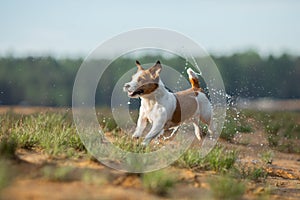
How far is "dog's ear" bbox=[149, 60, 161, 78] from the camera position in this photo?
9.20 metres

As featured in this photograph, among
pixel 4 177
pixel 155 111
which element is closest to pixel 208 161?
pixel 155 111

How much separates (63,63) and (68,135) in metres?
37.9

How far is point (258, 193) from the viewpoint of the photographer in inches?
316

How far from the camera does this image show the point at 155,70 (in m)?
9.24

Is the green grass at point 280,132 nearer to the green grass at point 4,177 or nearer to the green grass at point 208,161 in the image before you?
the green grass at point 208,161

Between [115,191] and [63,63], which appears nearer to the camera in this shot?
[115,191]

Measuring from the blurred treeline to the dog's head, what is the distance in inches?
1024

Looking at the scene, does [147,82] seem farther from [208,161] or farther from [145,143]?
[208,161]

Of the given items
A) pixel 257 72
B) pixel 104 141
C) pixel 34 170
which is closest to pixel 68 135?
pixel 104 141

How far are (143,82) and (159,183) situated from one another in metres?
2.41

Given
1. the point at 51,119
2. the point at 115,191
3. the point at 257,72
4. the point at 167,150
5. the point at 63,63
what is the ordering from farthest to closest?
1. the point at 257,72
2. the point at 63,63
3. the point at 51,119
4. the point at 167,150
5. the point at 115,191

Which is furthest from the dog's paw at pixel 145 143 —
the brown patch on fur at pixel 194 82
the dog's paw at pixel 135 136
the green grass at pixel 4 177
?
the green grass at pixel 4 177

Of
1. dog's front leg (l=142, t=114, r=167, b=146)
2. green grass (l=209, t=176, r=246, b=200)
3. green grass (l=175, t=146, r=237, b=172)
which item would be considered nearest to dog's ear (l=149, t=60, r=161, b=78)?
dog's front leg (l=142, t=114, r=167, b=146)

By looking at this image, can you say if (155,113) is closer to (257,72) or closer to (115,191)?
(115,191)
